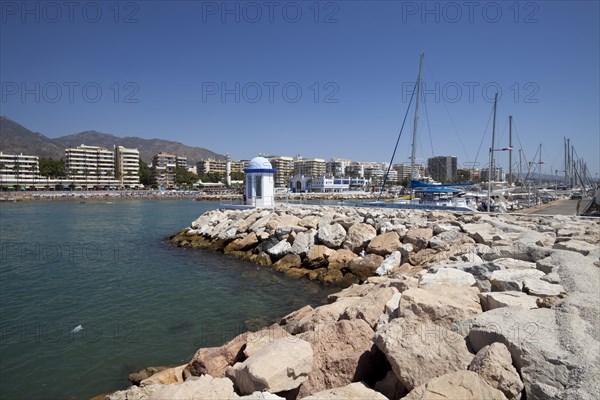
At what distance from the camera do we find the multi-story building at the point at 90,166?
128 m

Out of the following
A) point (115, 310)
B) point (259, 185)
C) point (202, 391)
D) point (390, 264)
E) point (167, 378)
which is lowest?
point (115, 310)

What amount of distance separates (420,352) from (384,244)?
35.7 ft

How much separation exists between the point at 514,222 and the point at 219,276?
14186mm

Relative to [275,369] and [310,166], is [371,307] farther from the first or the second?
[310,166]

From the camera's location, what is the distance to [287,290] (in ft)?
43.0

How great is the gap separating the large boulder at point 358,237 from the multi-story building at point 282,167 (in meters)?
153

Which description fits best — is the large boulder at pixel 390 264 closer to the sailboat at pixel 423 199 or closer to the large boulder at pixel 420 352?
the large boulder at pixel 420 352

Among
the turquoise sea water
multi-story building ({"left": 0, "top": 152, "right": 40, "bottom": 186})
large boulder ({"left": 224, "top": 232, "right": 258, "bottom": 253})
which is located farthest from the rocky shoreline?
multi-story building ({"left": 0, "top": 152, "right": 40, "bottom": 186})

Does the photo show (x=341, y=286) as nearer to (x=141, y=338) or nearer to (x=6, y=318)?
(x=141, y=338)

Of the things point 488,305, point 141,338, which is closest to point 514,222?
point 488,305

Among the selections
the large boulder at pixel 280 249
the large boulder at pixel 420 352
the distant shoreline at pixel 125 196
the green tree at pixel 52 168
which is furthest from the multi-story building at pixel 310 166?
the large boulder at pixel 420 352

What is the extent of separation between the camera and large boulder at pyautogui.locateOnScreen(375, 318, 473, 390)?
3.97m

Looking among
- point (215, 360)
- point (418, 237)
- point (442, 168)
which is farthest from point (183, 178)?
point (215, 360)

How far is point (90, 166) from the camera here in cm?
13375
